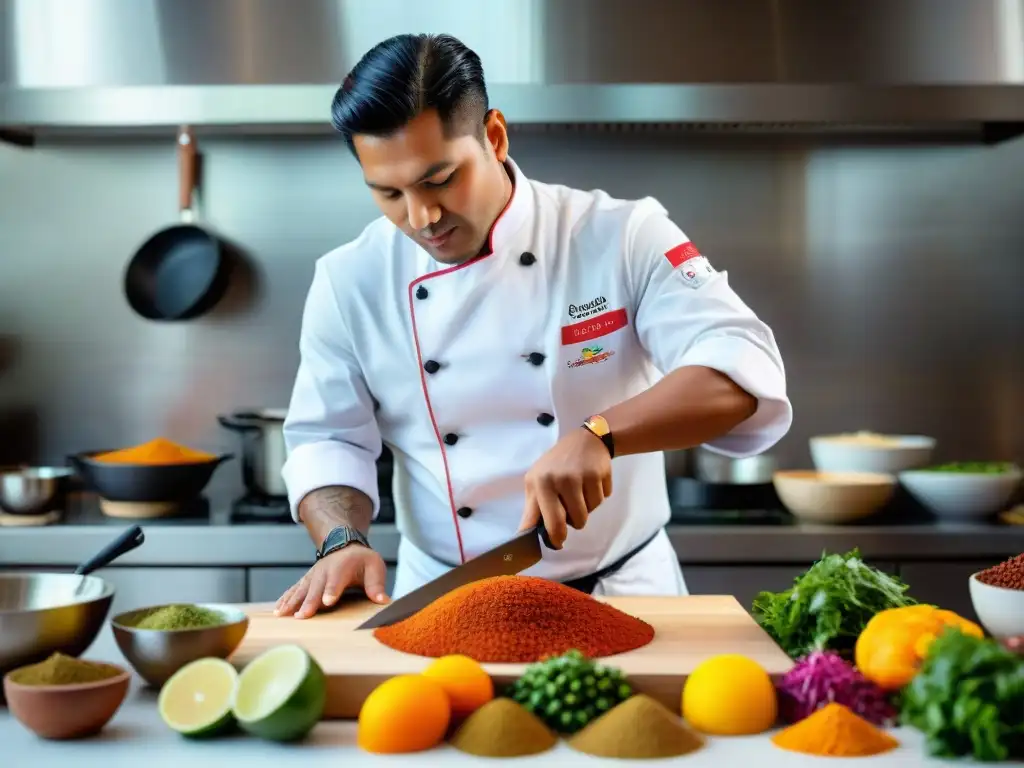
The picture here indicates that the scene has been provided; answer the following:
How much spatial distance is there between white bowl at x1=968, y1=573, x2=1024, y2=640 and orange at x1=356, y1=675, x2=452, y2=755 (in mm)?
676

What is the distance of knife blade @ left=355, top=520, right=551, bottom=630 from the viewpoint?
1576 mm

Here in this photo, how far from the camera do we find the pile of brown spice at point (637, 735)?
1.16m

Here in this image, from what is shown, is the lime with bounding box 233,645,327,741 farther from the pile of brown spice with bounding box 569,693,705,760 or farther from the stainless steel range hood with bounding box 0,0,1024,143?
the stainless steel range hood with bounding box 0,0,1024,143

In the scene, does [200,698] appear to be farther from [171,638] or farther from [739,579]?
[739,579]

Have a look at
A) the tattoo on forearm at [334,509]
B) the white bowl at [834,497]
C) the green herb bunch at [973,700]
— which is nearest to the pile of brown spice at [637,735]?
the green herb bunch at [973,700]

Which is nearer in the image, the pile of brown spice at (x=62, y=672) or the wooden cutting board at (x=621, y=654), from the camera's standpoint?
the pile of brown spice at (x=62, y=672)

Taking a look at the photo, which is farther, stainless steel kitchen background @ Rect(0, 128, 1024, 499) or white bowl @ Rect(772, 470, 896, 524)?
stainless steel kitchen background @ Rect(0, 128, 1024, 499)

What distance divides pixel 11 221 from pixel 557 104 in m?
1.74

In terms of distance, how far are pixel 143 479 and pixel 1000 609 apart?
7.08ft

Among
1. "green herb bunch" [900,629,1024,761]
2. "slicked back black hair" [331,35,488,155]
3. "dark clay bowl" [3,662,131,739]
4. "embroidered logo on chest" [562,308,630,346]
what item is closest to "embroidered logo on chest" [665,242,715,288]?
"embroidered logo on chest" [562,308,630,346]

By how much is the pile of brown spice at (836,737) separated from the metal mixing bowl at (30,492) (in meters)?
2.25

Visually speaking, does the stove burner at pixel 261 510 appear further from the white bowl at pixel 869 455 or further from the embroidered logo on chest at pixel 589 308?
the white bowl at pixel 869 455

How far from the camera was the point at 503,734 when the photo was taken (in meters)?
1.17

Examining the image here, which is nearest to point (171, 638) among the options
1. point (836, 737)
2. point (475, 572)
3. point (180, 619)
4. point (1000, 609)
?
point (180, 619)
